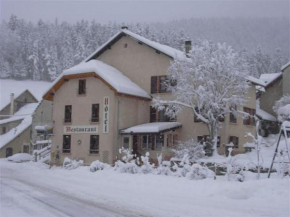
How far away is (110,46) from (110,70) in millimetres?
3709

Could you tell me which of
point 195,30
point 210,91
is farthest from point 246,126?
point 195,30

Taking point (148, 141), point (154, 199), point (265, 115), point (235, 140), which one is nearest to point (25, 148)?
point (148, 141)

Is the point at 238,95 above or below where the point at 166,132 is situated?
above

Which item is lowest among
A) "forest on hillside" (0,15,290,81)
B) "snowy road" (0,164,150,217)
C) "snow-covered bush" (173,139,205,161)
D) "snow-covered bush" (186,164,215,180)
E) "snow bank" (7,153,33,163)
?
"snow bank" (7,153,33,163)

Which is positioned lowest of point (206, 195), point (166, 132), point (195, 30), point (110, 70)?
point (206, 195)

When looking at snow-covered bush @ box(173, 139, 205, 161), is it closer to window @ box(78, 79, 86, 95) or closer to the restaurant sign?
the restaurant sign

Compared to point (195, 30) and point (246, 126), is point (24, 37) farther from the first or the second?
point (246, 126)

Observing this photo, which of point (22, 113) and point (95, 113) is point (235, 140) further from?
point (22, 113)

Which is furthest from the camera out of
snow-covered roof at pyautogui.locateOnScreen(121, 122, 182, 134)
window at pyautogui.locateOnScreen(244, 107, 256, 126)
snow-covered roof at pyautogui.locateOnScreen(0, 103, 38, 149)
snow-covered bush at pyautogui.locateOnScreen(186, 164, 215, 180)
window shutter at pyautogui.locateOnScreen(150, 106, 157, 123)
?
snow-covered roof at pyautogui.locateOnScreen(0, 103, 38, 149)

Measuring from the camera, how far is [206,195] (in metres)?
14.1

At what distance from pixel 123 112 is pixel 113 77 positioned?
2987 mm

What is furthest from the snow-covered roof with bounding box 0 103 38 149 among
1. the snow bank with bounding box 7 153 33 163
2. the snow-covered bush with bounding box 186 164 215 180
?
the snow-covered bush with bounding box 186 164 215 180

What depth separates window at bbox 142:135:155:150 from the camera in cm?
3056

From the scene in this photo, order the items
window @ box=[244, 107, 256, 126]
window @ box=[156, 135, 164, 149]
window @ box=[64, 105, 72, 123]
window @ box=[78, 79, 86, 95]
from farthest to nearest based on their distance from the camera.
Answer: window @ box=[244, 107, 256, 126]
window @ box=[64, 105, 72, 123]
window @ box=[78, 79, 86, 95]
window @ box=[156, 135, 164, 149]
